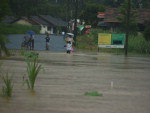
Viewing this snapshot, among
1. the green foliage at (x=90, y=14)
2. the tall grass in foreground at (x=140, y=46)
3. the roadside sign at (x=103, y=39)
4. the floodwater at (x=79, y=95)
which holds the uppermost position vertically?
the green foliage at (x=90, y=14)

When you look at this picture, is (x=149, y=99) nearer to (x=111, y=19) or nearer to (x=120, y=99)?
(x=120, y=99)

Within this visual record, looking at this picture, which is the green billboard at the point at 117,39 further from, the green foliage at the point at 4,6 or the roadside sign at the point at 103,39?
the green foliage at the point at 4,6

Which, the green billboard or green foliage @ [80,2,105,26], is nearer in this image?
the green billboard

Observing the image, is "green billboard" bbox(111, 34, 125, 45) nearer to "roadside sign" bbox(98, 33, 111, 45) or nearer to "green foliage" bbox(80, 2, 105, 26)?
"roadside sign" bbox(98, 33, 111, 45)

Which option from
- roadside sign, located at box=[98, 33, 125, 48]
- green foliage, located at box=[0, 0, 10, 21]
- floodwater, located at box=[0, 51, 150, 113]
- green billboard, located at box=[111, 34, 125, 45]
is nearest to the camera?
floodwater, located at box=[0, 51, 150, 113]

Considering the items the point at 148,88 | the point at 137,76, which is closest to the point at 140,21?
the point at 137,76

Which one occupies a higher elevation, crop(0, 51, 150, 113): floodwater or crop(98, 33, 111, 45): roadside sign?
crop(98, 33, 111, 45): roadside sign

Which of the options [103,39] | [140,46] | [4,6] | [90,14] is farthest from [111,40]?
[90,14]

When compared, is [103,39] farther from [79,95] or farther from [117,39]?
[79,95]

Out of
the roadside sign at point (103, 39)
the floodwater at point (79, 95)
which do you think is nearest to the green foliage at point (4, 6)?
the floodwater at point (79, 95)

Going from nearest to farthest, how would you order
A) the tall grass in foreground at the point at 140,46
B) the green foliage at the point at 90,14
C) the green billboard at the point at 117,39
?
the green billboard at the point at 117,39, the tall grass in foreground at the point at 140,46, the green foliage at the point at 90,14

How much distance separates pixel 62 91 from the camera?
47.9 feet

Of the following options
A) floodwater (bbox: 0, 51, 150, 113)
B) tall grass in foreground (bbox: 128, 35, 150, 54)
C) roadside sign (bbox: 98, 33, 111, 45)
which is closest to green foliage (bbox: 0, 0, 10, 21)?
floodwater (bbox: 0, 51, 150, 113)

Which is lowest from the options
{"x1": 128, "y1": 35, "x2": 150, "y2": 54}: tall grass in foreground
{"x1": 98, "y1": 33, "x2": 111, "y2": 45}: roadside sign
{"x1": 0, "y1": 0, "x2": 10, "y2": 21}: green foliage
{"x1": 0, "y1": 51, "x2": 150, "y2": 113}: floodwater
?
{"x1": 0, "y1": 51, "x2": 150, "y2": 113}: floodwater
